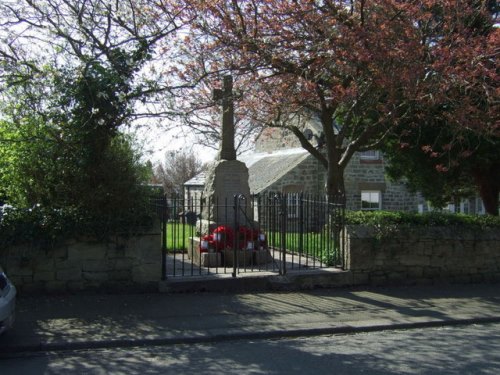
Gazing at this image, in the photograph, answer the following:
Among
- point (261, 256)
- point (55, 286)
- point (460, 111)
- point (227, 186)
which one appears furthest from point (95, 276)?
point (460, 111)

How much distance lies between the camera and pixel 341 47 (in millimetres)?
9891

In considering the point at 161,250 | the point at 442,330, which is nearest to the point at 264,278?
the point at 161,250

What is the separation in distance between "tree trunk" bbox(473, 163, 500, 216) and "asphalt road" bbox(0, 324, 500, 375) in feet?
30.0

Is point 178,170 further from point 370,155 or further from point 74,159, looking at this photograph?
point 74,159

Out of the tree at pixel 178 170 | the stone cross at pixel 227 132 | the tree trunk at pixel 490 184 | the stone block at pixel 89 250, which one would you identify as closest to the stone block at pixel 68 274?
the stone block at pixel 89 250

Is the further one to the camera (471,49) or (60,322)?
(471,49)

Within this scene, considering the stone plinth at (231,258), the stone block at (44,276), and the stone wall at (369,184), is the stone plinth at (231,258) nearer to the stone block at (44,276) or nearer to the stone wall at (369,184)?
the stone block at (44,276)

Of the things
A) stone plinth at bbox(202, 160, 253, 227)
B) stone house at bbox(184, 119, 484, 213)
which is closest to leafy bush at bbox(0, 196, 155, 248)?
stone plinth at bbox(202, 160, 253, 227)

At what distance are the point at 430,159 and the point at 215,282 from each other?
8.07 meters

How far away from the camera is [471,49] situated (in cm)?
988

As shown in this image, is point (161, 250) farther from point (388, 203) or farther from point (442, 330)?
point (388, 203)

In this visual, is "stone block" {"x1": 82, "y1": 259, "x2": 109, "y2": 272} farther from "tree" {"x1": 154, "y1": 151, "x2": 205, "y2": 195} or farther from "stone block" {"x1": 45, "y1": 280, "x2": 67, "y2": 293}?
"tree" {"x1": 154, "y1": 151, "x2": 205, "y2": 195}

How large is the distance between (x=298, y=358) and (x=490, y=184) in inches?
468

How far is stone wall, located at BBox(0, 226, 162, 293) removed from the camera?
854 cm
